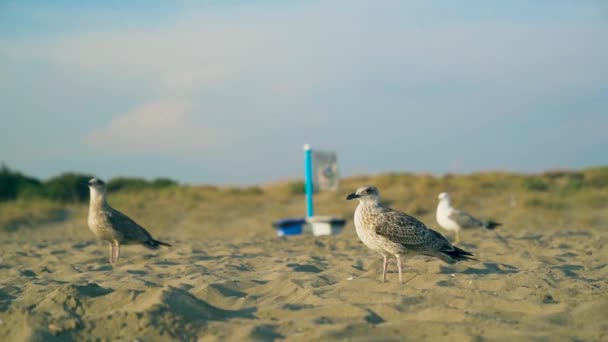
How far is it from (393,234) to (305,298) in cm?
139

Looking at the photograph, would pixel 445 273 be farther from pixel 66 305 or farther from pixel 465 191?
pixel 465 191

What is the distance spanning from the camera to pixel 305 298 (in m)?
5.21

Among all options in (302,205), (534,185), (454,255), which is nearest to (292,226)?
(454,255)

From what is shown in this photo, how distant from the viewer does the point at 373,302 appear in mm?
5008

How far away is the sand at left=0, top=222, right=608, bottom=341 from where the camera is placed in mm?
4156

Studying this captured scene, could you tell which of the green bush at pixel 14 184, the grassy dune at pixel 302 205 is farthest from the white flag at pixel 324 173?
the green bush at pixel 14 184

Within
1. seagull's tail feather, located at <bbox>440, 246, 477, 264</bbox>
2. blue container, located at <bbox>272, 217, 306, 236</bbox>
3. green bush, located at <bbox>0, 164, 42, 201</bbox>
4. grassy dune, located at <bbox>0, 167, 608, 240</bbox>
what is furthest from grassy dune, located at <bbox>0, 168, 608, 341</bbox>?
green bush, located at <bbox>0, 164, 42, 201</bbox>

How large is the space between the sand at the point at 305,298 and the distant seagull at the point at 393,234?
0.25 meters

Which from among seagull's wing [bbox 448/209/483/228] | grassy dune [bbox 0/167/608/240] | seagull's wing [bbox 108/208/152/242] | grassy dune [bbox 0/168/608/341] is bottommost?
grassy dune [bbox 0/167/608/240]

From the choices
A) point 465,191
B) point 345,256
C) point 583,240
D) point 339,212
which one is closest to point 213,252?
point 345,256

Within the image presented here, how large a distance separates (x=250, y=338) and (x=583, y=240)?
25.7 ft

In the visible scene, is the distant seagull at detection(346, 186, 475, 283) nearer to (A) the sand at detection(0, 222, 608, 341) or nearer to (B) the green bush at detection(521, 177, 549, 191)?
(A) the sand at detection(0, 222, 608, 341)

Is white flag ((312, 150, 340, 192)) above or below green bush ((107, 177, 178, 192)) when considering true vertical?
above

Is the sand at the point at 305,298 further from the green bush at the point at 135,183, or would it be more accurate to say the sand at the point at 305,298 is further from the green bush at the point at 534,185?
the green bush at the point at 135,183
